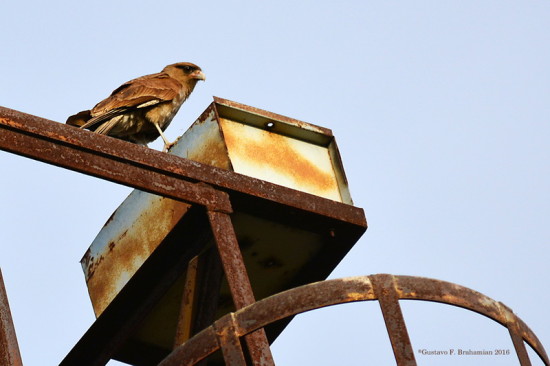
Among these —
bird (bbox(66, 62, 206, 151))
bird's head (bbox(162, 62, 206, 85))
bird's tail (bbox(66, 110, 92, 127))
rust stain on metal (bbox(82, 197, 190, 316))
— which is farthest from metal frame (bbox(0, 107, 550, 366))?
bird's head (bbox(162, 62, 206, 85))

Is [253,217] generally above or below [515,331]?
above

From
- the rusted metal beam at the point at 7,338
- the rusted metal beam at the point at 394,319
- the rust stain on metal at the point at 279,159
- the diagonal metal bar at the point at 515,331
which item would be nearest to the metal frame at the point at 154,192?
the rust stain on metal at the point at 279,159

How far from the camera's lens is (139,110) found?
10211 mm

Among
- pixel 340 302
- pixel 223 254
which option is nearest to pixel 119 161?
pixel 223 254

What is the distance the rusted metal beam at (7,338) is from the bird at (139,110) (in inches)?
151

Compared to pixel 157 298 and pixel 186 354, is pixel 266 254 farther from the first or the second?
pixel 186 354

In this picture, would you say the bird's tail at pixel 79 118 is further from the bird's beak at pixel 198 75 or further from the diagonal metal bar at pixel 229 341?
the diagonal metal bar at pixel 229 341

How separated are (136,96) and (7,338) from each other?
5089 mm

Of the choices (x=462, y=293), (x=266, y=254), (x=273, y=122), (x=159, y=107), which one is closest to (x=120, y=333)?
(x=266, y=254)

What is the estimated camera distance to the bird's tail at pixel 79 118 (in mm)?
9180

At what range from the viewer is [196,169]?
20.1 feet

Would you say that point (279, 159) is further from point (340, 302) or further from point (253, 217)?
point (340, 302)

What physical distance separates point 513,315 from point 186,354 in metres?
1.71

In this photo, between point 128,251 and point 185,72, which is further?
point 185,72
